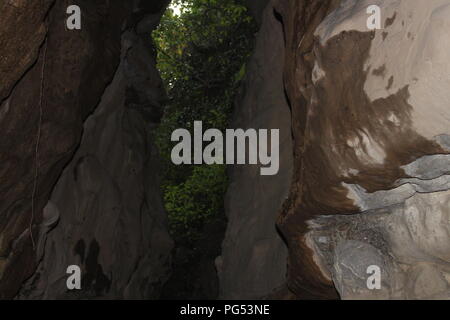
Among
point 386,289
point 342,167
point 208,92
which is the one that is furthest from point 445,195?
point 208,92

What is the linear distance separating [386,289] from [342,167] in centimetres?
153

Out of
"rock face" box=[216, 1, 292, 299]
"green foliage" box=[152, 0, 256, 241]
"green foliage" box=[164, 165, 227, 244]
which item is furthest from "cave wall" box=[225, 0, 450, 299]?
"green foliage" box=[164, 165, 227, 244]

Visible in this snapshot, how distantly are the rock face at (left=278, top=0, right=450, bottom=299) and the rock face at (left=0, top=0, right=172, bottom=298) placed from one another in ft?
10.6

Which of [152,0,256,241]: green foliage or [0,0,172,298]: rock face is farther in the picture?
[152,0,256,241]: green foliage

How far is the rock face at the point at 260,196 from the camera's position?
9602 mm

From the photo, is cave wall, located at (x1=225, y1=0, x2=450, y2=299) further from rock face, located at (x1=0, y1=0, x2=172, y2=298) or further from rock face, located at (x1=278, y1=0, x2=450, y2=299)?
rock face, located at (x1=0, y1=0, x2=172, y2=298)

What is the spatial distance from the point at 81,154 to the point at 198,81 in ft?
20.1

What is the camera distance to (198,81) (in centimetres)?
1428

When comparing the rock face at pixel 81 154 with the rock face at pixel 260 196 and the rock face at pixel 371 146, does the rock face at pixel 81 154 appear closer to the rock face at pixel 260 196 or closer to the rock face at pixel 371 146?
the rock face at pixel 260 196

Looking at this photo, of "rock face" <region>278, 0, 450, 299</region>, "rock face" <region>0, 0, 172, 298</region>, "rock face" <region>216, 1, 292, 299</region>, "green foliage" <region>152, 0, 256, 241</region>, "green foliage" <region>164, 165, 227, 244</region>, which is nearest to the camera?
"rock face" <region>278, 0, 450, 299</region>

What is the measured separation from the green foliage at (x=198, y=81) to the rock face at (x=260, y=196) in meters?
1.80

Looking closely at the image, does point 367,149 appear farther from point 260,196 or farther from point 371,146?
point 260,196

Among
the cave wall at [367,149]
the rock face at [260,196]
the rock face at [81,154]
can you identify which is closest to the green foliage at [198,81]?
the rock face at [81,154]

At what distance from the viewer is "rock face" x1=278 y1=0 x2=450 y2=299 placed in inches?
133
